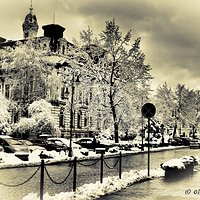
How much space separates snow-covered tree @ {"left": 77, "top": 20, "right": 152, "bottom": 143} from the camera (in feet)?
147

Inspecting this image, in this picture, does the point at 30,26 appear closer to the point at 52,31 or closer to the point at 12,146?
the point at 52,31

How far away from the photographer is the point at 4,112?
45.1 m

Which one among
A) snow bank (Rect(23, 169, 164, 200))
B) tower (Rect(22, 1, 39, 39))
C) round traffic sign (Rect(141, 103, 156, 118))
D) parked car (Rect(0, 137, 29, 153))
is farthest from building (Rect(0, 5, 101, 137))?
snow bank (Rect(23, 169, 164, 200))

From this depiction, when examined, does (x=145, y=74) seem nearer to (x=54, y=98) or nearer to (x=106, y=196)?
(x=54, y=98)

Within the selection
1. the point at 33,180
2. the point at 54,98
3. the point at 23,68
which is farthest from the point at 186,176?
the point at 54,98

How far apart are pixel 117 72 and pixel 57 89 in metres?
10.1

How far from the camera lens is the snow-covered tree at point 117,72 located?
147 feet

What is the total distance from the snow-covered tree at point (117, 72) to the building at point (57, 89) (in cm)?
190

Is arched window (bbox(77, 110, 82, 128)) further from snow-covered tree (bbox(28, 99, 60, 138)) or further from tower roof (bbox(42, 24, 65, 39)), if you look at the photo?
snow-covered tree (bbox(28, 99, 60, 138))

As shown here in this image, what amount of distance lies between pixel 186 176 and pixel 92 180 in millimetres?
3986

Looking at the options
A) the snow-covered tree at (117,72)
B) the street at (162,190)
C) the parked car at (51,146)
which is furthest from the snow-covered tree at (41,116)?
the street at (162,190)

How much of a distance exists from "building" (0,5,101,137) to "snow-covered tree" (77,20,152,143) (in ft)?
6.22

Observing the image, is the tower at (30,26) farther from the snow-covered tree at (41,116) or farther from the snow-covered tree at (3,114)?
the snow-covered tree at (41,116)

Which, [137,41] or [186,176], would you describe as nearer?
[186,176]
